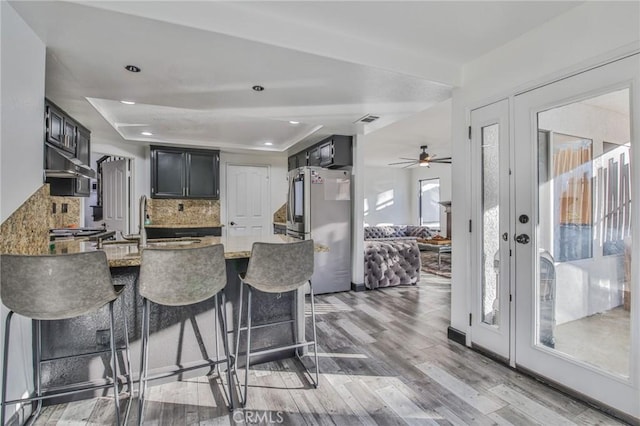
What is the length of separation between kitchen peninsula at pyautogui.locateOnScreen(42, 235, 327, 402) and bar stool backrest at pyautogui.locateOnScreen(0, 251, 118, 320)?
21 cm

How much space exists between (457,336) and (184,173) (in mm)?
4738

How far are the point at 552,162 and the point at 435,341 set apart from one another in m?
1.73

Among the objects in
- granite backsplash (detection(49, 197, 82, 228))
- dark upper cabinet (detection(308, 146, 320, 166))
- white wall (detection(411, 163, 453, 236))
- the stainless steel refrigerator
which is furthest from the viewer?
white wall (detection(411, 163, 453, 236))

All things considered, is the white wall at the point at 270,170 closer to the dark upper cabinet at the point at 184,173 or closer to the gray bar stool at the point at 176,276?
the dark upper cabinet at the point at 184,173

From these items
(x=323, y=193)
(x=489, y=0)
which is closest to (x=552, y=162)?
(x=489, y=0)

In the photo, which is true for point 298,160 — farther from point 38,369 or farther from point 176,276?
point 38,369

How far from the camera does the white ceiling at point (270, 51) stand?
1795 mm

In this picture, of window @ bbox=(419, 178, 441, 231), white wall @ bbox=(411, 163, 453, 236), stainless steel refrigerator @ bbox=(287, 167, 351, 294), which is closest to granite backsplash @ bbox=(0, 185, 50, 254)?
stainless steel refrigerator @ bbox=(287, 167, 351, 294)

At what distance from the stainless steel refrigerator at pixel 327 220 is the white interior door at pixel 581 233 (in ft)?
7.87

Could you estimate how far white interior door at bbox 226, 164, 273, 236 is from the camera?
605 centimetres

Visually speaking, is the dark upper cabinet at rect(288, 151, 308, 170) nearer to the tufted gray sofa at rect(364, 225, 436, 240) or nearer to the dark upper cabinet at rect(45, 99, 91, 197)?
the tufted gray sofa at rect(364, 225, 436, 240)

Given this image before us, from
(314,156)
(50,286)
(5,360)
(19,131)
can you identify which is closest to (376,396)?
(50,286)

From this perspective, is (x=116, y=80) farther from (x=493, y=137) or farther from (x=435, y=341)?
(x=435, y=341)

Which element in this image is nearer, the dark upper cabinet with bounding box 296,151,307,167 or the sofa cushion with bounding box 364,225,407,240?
the dark upper cabinet with bounding box 296,151,307,167
